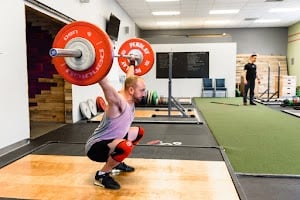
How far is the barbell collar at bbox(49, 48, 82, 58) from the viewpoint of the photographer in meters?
1.90

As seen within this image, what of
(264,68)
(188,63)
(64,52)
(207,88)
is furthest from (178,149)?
(264,68)

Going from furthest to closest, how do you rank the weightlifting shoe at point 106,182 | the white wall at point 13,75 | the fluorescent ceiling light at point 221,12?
the fluorescent ceiling light at point 221,12
the white wall at point 13,75
the weightlifting shoe at point 106,182

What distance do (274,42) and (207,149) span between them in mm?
10666

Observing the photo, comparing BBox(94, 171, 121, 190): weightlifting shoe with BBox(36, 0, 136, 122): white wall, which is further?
BBox(36, 0, 136, 122): white wall

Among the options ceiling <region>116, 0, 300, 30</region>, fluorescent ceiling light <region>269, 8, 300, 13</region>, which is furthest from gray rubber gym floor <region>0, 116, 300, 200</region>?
fluorescent ceiling light <region>269, 8, 300, 13</region>

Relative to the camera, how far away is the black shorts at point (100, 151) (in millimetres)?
2324

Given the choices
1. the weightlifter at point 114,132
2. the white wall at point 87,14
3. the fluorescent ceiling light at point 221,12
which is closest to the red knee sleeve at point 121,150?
the weightlifter at point 114,132

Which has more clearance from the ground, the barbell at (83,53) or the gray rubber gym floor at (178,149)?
the barbell at (83,53)

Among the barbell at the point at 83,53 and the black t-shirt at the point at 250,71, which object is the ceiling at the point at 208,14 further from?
the barbell at the point at 83,53

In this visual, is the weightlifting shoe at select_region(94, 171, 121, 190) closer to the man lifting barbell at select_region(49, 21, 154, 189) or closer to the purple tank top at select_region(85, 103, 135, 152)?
the man lifting barbell at select_region(49, 21, 154, 189)

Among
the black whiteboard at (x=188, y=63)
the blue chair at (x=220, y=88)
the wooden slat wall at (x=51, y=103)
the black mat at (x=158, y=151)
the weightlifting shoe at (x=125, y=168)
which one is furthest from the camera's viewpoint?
the black whiteboard at (x=188, y=63)

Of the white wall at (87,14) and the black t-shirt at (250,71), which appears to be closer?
the white wall at (87,14)

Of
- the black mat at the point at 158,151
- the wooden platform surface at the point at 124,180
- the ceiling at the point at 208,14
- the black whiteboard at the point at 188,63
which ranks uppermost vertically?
the ceiling at the point at 208,14

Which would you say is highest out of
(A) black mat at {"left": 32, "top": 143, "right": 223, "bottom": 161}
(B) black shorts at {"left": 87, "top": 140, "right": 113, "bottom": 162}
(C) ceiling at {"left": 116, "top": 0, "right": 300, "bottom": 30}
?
(C) ceiling at {"left": 116, "top": 0, "right": 300, "bottom": 30}
